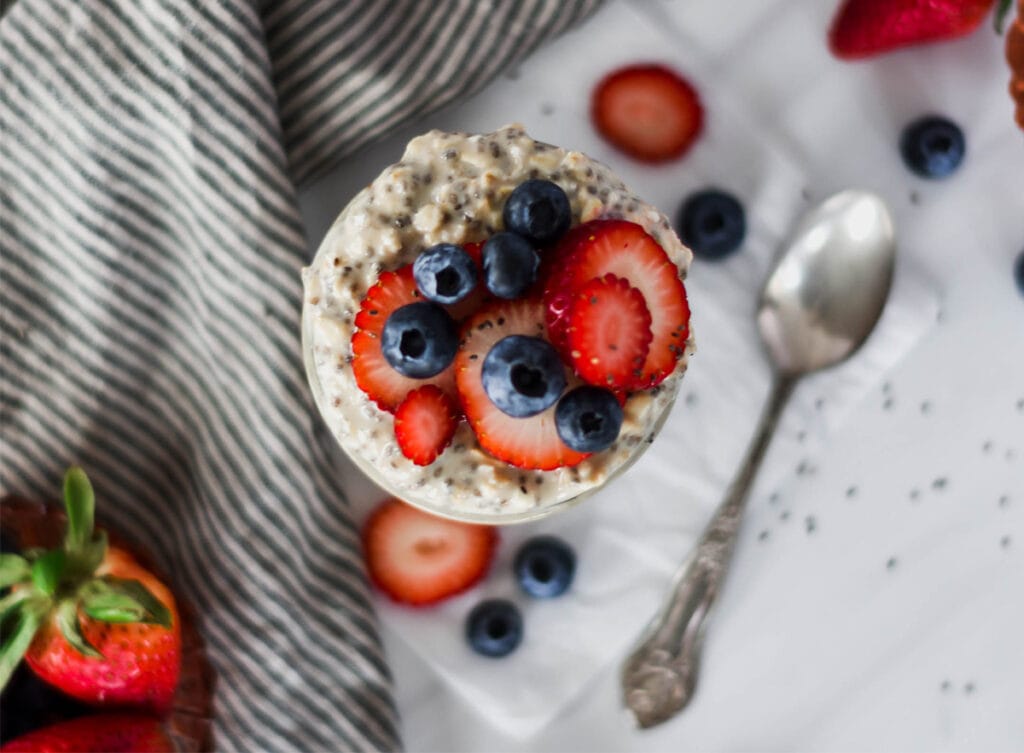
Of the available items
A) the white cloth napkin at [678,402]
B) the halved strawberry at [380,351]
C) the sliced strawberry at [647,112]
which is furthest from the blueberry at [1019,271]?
the halved strawberry at [380,351]

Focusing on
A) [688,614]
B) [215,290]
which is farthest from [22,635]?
[688,614]

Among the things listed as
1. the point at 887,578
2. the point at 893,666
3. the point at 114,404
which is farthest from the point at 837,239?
the point at 114,404

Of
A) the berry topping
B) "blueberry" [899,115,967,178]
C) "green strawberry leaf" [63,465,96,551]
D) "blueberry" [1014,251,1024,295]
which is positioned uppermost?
"blueberry" [899,115,967,178]

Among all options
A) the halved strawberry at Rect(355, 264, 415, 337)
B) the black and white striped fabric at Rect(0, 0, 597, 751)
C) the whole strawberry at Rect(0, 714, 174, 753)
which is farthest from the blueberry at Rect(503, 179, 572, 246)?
the whole strawberry at Rect(0, 714, 174, 753)

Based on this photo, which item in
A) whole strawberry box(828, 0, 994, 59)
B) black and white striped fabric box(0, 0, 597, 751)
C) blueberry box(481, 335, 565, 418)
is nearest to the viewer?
blueberry box(481, 335, 565, 418)

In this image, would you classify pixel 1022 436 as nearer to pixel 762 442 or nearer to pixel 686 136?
pixel 762 442

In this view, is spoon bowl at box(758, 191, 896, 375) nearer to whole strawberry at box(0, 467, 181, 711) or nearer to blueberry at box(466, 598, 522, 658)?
blueberry at box(466, 598, 522, 658)
